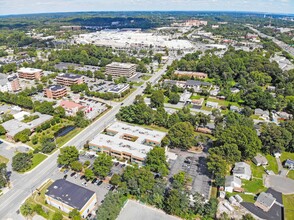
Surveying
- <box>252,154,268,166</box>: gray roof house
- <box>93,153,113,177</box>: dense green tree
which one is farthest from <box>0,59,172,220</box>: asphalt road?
<box>252,154,268,166</box>: gray roof house

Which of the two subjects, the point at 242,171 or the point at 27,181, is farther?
the point at 242,171

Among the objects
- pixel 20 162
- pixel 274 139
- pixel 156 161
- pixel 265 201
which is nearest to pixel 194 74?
pixel 274 139

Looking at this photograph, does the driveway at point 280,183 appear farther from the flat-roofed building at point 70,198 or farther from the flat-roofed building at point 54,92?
the flat-roofed building at point 54,92

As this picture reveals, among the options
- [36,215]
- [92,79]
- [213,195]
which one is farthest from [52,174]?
[92,79]

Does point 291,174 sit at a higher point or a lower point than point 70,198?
lower

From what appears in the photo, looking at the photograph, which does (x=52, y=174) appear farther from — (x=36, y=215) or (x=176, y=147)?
(x=176, y=147)

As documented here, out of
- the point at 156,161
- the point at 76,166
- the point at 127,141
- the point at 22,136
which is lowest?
the point at 127,141

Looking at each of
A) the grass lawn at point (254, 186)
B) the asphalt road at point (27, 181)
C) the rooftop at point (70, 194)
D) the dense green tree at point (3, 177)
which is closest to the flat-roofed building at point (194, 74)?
the asphalt road at point (27, 181)

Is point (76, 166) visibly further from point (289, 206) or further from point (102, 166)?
point (289, 206)
